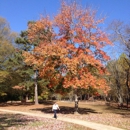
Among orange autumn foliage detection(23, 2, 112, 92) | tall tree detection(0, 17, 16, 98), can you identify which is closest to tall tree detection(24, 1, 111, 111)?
orange autumn foliage detection(23, 2, 112, 92)

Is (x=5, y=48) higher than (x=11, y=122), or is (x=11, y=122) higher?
(x=5, y=48)

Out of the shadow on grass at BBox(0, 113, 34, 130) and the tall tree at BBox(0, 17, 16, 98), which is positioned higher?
the tall tree at BBox(0, 17, 16, 98)

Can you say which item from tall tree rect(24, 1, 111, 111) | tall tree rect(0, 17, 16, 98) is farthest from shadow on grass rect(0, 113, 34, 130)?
tall tree rect(0, 17, 16, 98)

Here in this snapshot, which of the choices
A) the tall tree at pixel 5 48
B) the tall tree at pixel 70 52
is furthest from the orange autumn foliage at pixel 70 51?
the tall tree at pixel 5 48

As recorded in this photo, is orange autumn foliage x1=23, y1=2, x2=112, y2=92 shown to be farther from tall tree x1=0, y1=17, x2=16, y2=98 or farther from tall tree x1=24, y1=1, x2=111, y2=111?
tall tree x1=0, y1=17, x2=16, y2=98

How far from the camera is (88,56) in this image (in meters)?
23.7

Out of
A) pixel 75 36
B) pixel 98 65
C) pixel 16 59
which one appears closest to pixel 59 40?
pixel 75 36

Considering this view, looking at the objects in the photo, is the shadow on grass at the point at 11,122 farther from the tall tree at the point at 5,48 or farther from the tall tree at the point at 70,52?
the tall tree at the point at 5,48

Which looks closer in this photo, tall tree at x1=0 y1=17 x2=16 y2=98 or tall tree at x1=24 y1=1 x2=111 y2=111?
tall tree at x1=24 y1=1 x2=111 y2=111

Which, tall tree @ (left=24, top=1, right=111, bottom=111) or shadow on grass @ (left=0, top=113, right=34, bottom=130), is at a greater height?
tall tree @ (left=24, top=1, right=111, bottom=111)

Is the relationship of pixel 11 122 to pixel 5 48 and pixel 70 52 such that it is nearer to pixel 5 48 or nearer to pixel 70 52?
pixel 70 52

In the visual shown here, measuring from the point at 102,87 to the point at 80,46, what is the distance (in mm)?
5118

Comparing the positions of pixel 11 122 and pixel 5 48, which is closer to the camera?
pixel 11 122

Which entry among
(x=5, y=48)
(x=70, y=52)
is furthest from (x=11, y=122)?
(x=5, y=48)
